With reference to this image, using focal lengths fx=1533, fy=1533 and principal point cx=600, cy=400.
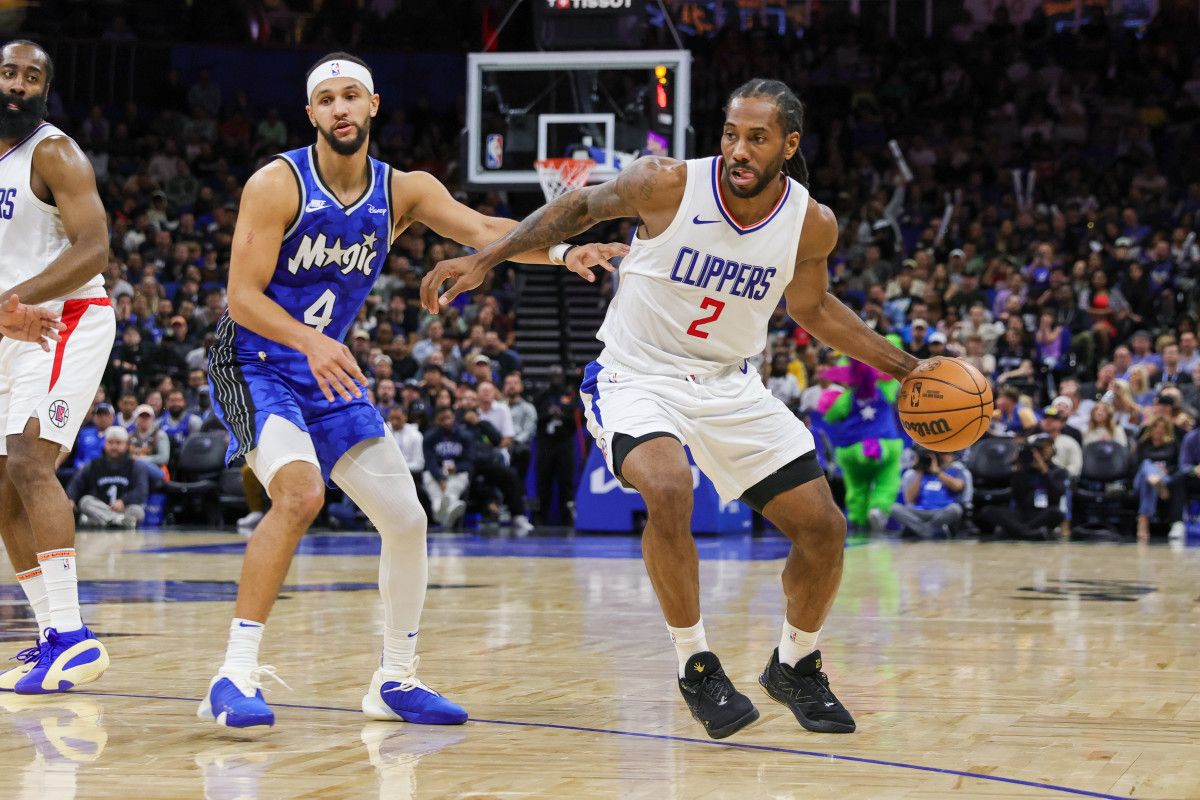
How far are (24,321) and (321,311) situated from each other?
109 cm

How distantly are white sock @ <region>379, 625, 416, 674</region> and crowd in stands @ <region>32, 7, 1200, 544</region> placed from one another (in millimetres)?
11379

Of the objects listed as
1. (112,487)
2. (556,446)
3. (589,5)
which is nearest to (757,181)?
(589,5)

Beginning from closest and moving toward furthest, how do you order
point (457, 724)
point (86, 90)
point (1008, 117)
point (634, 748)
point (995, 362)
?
1. point (634, 748)
2. point (457, 724)
3. point (995, 362)
4. point (1008, 117)
5. point (86, 90)

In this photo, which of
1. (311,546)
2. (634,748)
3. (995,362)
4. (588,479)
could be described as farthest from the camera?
(995,362)

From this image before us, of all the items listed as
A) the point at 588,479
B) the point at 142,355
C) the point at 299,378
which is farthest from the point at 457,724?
the point at 142,355

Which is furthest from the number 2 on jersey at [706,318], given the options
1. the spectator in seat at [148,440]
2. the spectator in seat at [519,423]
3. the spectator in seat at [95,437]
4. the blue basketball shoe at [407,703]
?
the spectator in seat at [95,437]

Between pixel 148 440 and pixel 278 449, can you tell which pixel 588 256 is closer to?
pixel 278 449

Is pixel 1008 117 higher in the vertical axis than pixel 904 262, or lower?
higher

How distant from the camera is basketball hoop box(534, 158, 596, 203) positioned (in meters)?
15.1

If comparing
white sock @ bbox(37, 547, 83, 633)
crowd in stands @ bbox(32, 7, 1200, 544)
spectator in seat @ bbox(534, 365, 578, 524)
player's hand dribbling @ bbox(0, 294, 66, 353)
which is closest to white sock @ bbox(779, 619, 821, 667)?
white sock @ bbox(37, 547, 83, 633)

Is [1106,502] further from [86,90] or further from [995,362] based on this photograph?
[86,90]

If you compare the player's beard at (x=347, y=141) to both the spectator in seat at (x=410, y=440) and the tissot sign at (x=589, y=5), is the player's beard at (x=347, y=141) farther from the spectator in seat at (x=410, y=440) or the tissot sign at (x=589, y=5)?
the spectator in seat at (x=410, y=440)

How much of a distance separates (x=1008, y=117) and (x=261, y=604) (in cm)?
2171

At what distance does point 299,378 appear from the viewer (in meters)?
4.93
